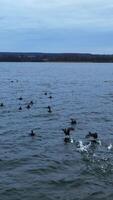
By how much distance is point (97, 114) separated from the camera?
39.9 meters

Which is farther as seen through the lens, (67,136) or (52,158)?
(67,136)

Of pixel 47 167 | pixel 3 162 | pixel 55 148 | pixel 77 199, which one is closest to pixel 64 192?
pixel 77 199

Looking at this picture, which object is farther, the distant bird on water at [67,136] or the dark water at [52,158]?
the distant bird on water at [67,136]

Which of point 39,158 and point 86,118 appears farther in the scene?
point 86,118

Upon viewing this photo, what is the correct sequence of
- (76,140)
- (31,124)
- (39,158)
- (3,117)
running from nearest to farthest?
(39,158)
(76,140)
(31,124)
(3,117)

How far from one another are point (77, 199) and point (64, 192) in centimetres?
101

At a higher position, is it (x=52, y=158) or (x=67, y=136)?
(x=67, y=136)

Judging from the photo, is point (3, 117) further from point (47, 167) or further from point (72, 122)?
point (47, 167)

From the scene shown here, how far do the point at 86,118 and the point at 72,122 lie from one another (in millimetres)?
3651

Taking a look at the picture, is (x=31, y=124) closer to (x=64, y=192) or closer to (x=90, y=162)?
(x=90, y=162)

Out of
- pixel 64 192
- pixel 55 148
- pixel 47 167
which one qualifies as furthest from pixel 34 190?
pixel 55 148

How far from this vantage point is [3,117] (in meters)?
37.5

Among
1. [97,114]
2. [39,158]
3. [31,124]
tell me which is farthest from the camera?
[97,114]

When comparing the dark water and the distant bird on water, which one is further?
the distant bird on water
